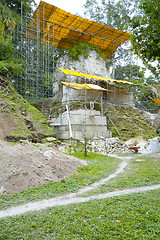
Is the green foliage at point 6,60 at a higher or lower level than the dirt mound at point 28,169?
higher

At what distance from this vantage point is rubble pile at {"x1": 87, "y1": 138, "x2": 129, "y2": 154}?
50.9 ft

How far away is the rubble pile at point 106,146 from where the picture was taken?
50.9ft

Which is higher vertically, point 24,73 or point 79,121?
point 24,73

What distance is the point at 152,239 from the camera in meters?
2.98

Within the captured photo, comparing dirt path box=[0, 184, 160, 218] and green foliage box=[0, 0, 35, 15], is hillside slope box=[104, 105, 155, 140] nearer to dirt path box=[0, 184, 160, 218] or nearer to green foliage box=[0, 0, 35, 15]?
dirt path box=[0, 184, 160, 218]

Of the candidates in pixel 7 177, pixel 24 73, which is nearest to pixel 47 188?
pixel 7 177

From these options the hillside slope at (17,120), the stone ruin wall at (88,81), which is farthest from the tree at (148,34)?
the stone ruin wall at (88,81)

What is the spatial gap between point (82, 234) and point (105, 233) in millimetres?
369

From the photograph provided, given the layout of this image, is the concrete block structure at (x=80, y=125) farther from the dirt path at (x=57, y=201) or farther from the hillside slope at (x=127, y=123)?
the dirt path at (x=57, y=201)

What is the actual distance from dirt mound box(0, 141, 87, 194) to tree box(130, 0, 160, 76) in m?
4.72

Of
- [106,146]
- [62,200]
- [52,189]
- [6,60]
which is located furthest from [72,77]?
[62,200]

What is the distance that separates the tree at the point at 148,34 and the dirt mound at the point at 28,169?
4.72 meters

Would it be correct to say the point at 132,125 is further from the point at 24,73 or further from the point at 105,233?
the point at 105,233

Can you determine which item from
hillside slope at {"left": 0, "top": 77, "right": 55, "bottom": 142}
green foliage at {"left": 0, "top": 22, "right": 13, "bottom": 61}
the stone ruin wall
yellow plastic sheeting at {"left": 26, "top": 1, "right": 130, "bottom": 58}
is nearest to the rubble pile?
hillside slope at {"left": 0, "top": 77, "right": 55, "bottom": 142}
